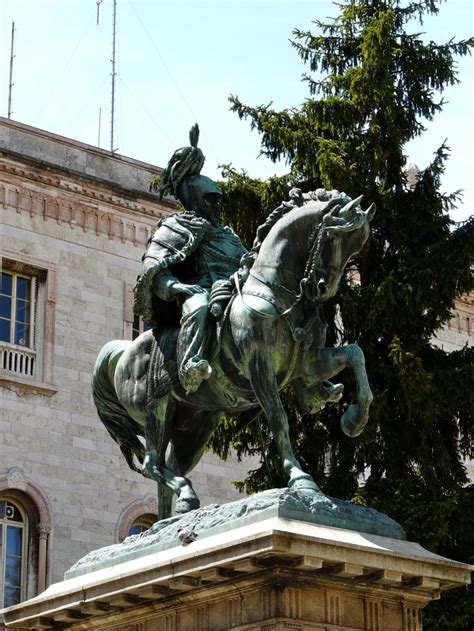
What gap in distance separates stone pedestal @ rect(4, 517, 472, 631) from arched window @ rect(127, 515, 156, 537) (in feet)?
53.1

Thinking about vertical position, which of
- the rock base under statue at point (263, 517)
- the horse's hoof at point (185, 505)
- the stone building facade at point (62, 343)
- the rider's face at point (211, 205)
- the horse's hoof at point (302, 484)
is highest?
the stone building facade at point (62, 343)

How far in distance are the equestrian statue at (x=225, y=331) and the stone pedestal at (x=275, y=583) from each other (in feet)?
2.22

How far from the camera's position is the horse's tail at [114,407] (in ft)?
41.6

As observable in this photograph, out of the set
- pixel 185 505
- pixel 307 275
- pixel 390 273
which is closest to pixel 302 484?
pixel 185 505

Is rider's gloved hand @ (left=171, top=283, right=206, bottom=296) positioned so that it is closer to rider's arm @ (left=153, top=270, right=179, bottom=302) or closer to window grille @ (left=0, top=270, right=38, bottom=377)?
rider's arm @ (left=153, top=270, right=179, bottom=302)

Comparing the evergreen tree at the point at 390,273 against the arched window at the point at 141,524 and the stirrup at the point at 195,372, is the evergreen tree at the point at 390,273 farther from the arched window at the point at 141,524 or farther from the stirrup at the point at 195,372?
the stirrup at the point at 195,372

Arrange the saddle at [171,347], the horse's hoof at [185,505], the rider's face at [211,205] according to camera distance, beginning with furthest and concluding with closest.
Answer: the rider's face at [211,205], the horse's hoof at [185,505], the saddle at [171,347]

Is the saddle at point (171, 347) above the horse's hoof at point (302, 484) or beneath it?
above

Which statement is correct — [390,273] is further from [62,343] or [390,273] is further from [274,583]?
[274,583]

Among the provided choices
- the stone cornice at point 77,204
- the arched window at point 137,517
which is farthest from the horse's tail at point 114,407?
the stone cornice at point 77,204

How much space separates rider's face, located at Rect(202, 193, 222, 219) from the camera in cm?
1262

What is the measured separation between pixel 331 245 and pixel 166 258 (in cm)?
146

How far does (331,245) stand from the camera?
11172mm

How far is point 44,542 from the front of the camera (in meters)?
26.3
